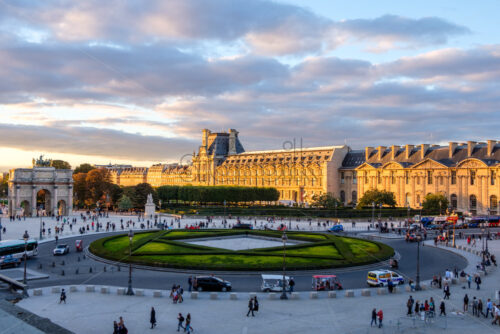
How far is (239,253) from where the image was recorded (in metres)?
38.4

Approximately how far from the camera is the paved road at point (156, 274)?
30375 millimetres

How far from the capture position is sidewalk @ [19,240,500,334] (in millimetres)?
21297

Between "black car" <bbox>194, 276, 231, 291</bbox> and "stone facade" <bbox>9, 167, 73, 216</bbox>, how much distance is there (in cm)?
6021

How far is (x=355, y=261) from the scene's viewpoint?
3647 centimetres

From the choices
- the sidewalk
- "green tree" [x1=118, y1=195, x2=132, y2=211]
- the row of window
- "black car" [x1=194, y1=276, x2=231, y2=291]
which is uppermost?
the row of window

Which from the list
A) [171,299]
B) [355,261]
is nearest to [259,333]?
[171,299]

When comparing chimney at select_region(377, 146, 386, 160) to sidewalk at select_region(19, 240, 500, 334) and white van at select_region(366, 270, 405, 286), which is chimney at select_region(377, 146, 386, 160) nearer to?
white van at select_region(366, 270, 405, 286)

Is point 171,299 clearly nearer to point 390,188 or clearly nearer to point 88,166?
point 390,188

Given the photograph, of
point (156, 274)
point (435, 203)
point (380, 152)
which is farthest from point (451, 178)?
point (156, 274)

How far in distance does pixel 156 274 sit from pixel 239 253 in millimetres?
7753

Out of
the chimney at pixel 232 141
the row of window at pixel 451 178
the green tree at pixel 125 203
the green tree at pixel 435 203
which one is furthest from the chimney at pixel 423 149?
the chimney at pixel 232 141

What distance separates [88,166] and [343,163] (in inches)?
2964

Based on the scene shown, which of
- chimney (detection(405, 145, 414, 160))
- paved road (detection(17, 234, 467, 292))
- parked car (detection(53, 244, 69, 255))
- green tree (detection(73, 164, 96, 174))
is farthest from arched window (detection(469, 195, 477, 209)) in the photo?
green tree (detection(73, 164, 96, 174))

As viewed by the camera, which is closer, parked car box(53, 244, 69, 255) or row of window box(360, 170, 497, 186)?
parked car box(53, 244, 69, 255)
